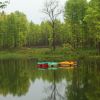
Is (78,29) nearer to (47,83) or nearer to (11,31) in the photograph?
(11,31)

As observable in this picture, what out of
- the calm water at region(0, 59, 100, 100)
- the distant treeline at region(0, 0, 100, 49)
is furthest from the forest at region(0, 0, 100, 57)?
the calm water at region(0, 59, 100, 100)

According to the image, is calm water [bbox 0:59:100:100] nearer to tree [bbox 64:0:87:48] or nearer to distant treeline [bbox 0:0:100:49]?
distant treeline [bbox 0:0:100:49]

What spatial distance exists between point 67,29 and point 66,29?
21.8 feet

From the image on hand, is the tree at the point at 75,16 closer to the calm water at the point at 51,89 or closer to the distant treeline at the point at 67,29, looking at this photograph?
the distant treeline at the point at 67,29

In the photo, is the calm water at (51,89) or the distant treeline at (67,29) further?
the distant treeline at (67,29)

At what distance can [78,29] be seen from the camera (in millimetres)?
75312

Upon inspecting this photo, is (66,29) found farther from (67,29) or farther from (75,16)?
(75,16)

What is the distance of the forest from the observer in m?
64.0

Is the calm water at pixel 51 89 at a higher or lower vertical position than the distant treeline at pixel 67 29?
lower

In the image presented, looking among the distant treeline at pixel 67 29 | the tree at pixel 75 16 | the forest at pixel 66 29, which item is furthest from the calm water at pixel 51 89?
the tree at pixel 75 16

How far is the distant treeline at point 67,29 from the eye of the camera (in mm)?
63209

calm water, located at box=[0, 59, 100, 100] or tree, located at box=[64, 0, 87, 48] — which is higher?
tree, located at box=[64, 0, 87, 48]

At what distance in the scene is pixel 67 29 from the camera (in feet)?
292

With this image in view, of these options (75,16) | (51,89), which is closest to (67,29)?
A: (75,16)
